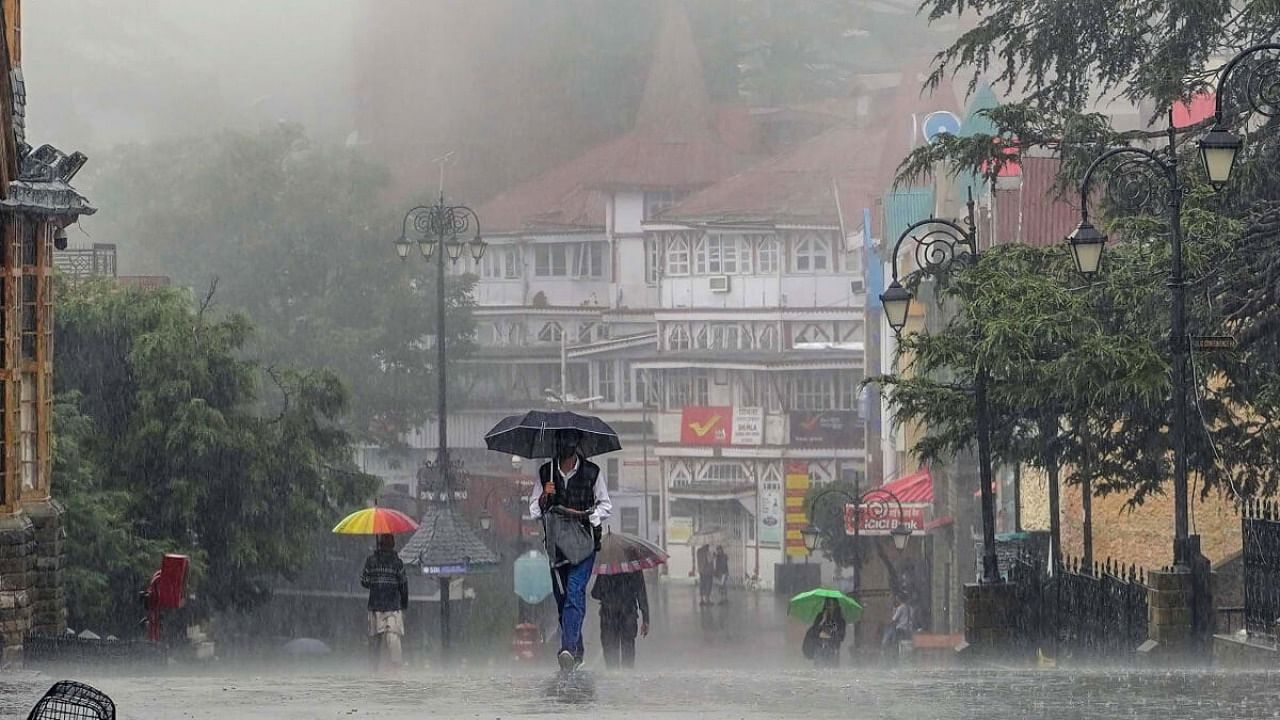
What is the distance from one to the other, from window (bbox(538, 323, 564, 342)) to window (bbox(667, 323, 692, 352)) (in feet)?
22.1

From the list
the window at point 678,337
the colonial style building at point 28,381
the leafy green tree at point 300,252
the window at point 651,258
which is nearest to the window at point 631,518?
the window at point 678,337

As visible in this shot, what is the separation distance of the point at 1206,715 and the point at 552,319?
78.4 metres

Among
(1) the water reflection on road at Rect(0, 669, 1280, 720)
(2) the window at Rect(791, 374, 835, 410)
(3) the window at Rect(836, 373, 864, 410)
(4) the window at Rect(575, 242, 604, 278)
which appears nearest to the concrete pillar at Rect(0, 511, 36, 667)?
(1) the water reflection on road at Rect(0, 669, 1280, 720)

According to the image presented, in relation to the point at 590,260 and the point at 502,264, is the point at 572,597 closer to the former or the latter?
the point at 590,260

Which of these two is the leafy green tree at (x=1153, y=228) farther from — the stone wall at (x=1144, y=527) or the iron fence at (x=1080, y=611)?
the stone wall at (x=1144, y=527)

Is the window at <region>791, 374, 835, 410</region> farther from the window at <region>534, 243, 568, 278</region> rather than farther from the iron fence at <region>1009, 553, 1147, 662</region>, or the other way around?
the iron fence at <region>1009, 553, 1147, 662</region>

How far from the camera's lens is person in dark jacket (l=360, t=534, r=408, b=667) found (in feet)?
70.3

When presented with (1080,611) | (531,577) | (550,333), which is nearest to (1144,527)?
(1080,611)

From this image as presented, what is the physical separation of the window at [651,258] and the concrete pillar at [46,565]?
A: 6535cm

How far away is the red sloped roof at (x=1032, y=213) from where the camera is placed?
144 ft

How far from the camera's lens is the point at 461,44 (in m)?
112

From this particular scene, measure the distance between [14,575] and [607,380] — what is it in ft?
206

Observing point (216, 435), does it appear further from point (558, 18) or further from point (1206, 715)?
point (558, 18)

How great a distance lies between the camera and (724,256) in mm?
87062
